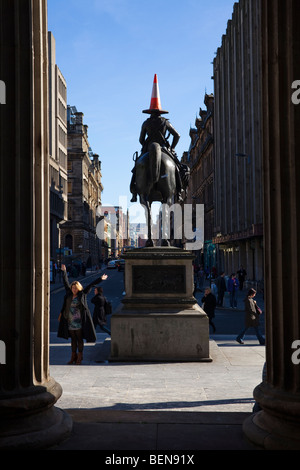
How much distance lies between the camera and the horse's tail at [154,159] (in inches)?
481

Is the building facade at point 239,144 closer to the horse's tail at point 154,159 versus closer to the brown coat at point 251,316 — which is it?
the brown coat at point 251,316

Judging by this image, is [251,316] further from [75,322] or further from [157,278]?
[75,322]

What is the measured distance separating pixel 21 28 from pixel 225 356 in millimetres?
8645

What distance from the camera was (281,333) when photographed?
4.65 meters

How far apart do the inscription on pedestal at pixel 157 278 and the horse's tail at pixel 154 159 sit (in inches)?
85.0

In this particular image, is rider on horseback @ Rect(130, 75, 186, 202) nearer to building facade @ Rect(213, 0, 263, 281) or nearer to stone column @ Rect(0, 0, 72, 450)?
stone column @ Rect(0, 0, 72, 450)

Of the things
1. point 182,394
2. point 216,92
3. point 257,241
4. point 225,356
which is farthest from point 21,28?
point 216,92

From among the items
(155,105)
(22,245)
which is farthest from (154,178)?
(22,245)

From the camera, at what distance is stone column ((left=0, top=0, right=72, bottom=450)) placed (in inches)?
182

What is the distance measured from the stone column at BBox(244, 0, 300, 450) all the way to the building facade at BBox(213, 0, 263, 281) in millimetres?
29723

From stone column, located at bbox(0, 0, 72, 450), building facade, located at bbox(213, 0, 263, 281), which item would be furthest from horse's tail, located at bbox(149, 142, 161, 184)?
building facade, located at bbox(213, 0, 263, 281)

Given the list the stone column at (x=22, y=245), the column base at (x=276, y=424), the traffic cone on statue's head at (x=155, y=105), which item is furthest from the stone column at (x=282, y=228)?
the traffic cone on statue's head at (x=155, y=105)

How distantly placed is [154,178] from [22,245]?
7.81 metres

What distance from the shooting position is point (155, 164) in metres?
12.2
